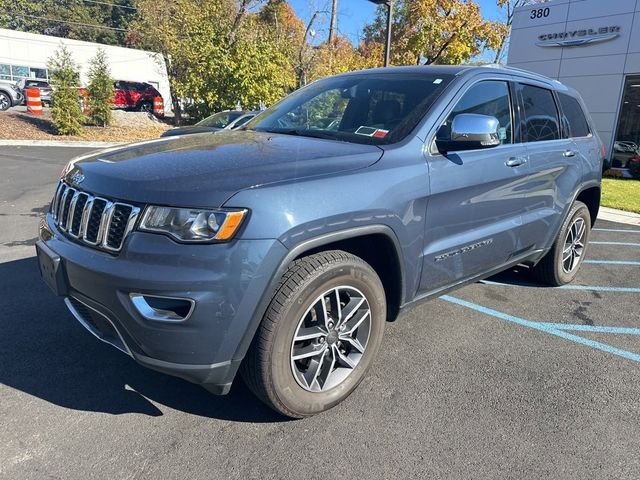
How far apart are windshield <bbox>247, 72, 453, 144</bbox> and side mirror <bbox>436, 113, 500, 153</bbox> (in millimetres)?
202

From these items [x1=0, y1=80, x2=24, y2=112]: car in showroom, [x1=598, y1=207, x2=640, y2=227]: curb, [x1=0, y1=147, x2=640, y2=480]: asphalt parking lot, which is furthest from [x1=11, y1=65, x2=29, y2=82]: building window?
[x1=598, y1=207, x2=640, y2=227]: curb

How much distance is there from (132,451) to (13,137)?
1797 centimetres

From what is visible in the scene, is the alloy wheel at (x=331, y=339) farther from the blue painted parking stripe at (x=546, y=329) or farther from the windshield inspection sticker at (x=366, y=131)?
the blue painted parking stripe at (x=546, y=329)

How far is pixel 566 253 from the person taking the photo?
190 inches

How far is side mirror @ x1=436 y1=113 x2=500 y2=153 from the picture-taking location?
2.90 meters

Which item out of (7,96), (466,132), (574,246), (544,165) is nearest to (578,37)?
(574,246)

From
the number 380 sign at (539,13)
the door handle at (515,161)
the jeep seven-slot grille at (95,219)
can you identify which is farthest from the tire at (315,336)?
the number 380 sign at (539,13)

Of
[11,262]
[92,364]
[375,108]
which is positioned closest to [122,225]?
[92,364]

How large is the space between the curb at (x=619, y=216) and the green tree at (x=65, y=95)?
1723 cm

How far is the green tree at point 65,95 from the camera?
56.9 ft

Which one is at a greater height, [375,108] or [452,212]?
[375,108]

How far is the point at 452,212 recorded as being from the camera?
121 inches

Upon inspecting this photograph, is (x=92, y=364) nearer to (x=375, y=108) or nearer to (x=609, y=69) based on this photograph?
(x=375, y=108)

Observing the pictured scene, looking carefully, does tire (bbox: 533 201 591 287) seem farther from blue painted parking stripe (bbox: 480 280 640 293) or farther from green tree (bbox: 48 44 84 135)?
green tree (bbox: 48 44 84 135)
